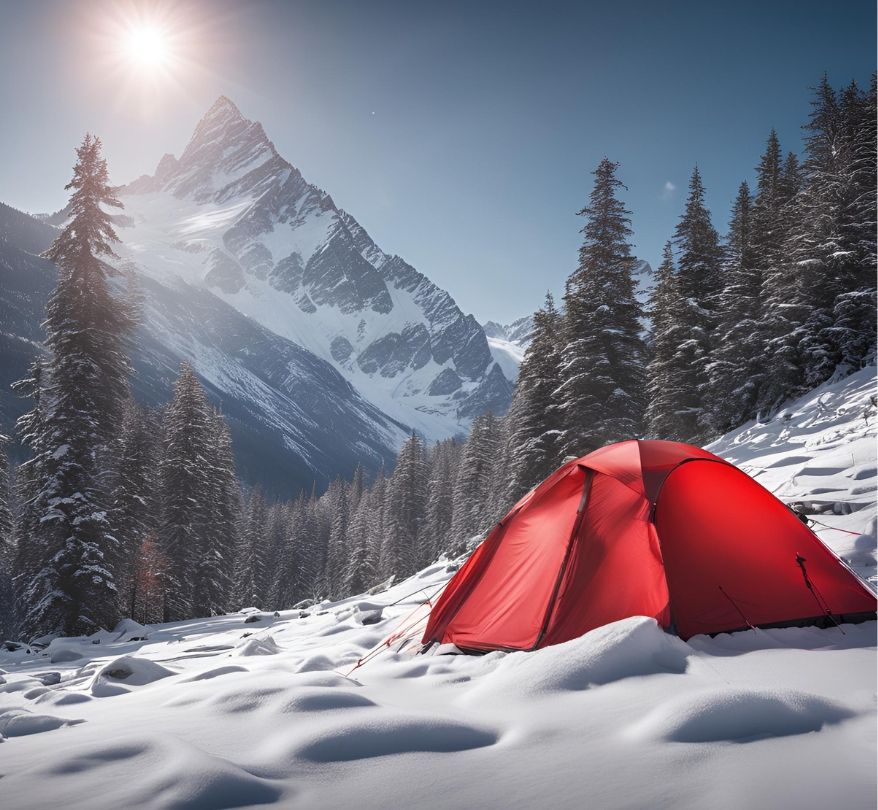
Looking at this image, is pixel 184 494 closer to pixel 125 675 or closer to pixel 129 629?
pixel 129 629

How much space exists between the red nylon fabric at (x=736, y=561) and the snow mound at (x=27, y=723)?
515 cm

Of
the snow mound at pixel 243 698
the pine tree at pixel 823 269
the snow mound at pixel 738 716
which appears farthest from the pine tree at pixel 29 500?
the pine tree at pixel 823 269

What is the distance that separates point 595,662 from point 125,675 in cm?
561

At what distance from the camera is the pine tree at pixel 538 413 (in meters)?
22.2

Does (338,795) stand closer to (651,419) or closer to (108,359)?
(108,359)

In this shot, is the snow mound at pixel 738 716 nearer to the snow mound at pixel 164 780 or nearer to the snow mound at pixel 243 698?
the snow mound at pixel 164 780

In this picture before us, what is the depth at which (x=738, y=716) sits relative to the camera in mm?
2885

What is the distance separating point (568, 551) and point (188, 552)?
26414 millimetres

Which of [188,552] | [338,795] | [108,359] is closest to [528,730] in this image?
[338,795]

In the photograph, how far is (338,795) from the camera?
2.37 m

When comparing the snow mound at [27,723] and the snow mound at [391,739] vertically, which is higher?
the snow mound at [391,739]

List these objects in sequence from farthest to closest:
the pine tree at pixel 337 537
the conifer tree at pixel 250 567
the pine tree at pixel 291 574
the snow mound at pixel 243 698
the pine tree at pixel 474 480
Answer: the pine tree at pixel 291 574
the pine tree at pixel 337 537
the conifer tree at pixel 250 567
the pine tree at pixel 474 480
the snow mound at pixel 243 698

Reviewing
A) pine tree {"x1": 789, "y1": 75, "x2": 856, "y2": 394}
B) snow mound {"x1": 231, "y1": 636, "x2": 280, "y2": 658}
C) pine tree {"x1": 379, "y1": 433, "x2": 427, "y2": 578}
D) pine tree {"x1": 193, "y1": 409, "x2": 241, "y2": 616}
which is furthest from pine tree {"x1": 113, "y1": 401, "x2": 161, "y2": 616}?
pine tree {"x1": 789, "y1": 75, "x2": 856, "y2": 394}

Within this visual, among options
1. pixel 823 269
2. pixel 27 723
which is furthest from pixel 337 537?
pixel 27 723
